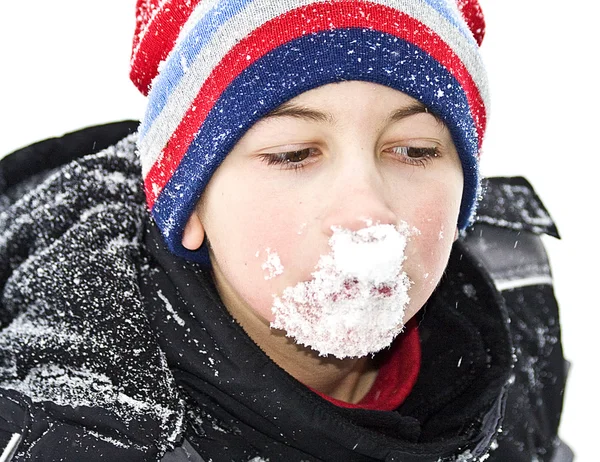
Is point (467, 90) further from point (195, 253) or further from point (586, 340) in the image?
point (586, 340)

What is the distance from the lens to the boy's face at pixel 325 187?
4.41 feet

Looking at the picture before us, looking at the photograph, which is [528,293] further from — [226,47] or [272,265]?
[226,47]

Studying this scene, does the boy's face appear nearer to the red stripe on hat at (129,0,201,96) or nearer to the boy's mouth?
the boy's mouth

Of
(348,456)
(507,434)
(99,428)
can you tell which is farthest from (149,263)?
(507,434)

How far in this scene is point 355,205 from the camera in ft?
4.30

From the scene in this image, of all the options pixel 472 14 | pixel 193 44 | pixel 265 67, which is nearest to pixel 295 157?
pixel 265 67

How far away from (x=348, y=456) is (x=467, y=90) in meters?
0.72

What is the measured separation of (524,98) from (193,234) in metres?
2.28

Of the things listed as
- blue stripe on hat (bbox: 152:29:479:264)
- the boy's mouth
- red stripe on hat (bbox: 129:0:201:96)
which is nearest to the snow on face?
the boy's mouth

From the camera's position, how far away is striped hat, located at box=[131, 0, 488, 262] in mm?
1391

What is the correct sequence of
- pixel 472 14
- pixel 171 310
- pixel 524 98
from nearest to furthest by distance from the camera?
1. pixel 171 310
2. pixel 472 14
3. pixel 524 98

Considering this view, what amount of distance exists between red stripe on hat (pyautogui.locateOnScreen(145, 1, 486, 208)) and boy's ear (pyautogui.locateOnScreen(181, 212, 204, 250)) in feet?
0.39

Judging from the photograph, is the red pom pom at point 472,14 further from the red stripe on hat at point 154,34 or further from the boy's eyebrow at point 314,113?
the red stripe on hat at point 154,34

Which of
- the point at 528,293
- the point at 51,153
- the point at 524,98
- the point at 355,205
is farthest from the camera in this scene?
the point at 524,98
